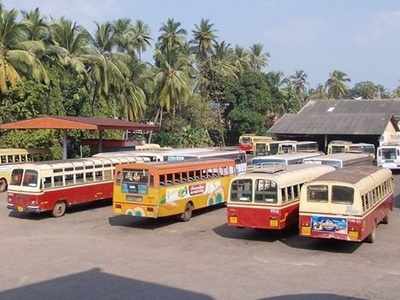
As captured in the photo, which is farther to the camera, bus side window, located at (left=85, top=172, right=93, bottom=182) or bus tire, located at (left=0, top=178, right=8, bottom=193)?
bus tire, located at (left=0, top=178, right=8, bottom=193)

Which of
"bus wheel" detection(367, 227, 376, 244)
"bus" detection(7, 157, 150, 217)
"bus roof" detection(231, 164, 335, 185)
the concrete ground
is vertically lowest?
the concrete ground

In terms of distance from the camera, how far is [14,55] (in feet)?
115

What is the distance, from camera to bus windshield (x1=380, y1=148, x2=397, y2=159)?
112 feet

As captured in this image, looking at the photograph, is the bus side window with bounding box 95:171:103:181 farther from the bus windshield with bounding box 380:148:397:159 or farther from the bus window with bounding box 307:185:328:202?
the bus windshield with bounding box 380:148:397:159

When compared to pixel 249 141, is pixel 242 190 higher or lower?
lower

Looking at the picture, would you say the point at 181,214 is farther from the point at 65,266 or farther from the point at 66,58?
the point at 66,58

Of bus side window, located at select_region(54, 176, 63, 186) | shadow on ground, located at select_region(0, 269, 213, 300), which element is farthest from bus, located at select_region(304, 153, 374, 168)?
shadow on ground, located at select_region(0, 269, 213, 300)

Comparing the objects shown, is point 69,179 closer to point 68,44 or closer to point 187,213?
point 187,213

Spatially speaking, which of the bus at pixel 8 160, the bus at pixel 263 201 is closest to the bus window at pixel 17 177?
the bus at pixel 8 160

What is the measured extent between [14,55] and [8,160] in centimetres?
977

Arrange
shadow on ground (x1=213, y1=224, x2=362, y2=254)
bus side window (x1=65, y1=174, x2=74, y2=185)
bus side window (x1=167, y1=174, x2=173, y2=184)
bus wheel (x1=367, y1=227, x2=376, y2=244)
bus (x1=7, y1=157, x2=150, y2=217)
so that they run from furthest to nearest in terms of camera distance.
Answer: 1. bus side window (x1=65, y1=174, x2=74, y2=185)
2. bus (x1=7, y1=157, x2=150, y2=217)
3. bus side window (x1=167, y1=174, x2=173, y2=184)
4. bus wheel (x1=367, y1=227, x2=376, y2=244)
5. shadow on ground (x1=213, y1=224, x2=362, y2=254)

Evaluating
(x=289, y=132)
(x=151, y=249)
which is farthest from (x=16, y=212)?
(x=289, y=132)

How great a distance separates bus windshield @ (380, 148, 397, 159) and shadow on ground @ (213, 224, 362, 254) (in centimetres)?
1943

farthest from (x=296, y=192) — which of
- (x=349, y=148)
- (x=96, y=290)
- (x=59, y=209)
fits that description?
(x=349, y=148)
